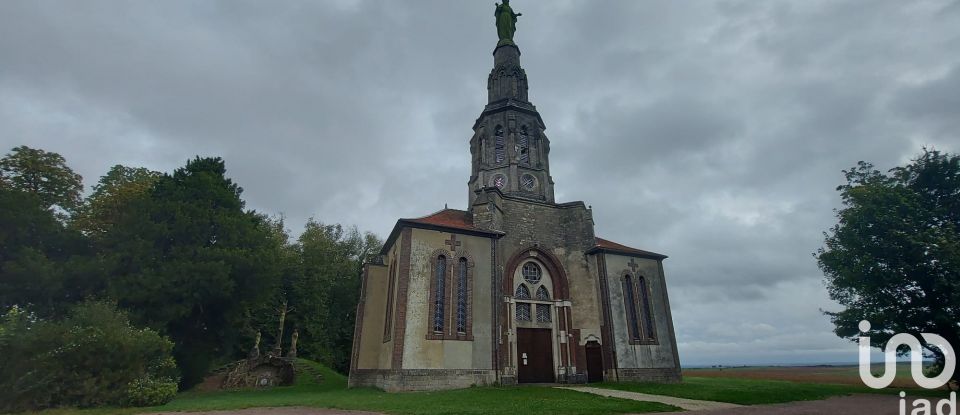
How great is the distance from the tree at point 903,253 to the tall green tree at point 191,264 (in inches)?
1068

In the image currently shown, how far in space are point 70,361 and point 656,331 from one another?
77.0ft

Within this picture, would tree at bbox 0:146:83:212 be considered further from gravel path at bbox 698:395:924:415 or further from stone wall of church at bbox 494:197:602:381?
gravel path at bbox 698:395:924:415

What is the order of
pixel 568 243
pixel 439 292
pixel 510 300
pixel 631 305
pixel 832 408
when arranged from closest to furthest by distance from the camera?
pixel 832 408 < pixel 439 292 < pixel 510 300 < pixel 631 305 < pixel 568 243

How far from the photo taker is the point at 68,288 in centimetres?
2095

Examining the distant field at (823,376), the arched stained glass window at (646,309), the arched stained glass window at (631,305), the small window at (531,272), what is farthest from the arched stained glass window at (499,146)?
the distant field at (823,376)

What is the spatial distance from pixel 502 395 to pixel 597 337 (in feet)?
30.0

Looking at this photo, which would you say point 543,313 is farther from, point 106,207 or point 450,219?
point 106,207

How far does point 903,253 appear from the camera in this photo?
56.2ft

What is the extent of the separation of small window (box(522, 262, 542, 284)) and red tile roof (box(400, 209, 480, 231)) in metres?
3.72

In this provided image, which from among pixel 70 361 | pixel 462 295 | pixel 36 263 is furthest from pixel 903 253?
pixel 36 263

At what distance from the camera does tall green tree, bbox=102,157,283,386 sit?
67.6ft

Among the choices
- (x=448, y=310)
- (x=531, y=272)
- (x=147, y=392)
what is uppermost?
(x=531, y=272)

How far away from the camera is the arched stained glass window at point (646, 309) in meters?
23.1

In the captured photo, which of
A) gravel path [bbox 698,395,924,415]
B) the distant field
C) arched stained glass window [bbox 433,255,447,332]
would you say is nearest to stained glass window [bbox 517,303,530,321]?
arched stained glass window [bbox 433,255,447,332]
